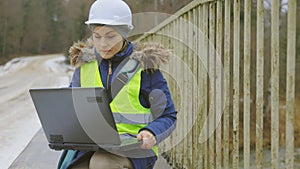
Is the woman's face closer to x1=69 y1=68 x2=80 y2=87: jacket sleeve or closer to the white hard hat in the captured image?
the white hard hat

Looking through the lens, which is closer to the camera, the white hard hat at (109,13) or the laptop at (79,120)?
the laptop at (79,120)

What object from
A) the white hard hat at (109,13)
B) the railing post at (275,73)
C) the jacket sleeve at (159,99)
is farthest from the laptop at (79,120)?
the railing post at (275,73)

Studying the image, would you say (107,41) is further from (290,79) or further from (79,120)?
(290,79)

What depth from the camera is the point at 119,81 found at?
8.38 feet

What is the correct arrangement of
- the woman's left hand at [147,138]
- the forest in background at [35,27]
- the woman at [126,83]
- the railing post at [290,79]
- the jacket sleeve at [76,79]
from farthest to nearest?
the forest in background at [35,27]
the jacket sleeve at [76,79]
the woman at [126,83]
the woman's left hand at [147,138]
the railing post at [290,79]

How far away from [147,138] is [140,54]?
0.50 meters

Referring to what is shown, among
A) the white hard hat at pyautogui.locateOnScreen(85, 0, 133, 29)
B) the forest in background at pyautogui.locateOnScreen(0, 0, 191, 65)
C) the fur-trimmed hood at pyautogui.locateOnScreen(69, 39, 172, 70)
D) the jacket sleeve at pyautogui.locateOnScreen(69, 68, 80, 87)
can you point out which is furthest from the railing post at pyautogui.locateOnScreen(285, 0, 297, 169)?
the forest in background at pyautogui.locateOnScreen(0, 0, 191, 65)

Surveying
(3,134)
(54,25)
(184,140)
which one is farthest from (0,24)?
(184,140)

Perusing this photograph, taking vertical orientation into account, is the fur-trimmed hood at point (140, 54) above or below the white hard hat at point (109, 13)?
below

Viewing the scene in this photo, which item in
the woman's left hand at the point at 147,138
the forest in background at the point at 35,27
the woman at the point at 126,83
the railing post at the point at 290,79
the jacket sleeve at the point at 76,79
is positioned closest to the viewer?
the railing post at the point at 290,79

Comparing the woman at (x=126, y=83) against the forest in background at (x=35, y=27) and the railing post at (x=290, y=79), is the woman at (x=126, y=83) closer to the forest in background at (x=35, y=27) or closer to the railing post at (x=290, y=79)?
the railing post at (x=290, y=79)

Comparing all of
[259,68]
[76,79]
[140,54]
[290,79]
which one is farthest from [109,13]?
[290,79]

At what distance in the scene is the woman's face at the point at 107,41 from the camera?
8.32 feet

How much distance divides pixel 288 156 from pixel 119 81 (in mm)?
934
